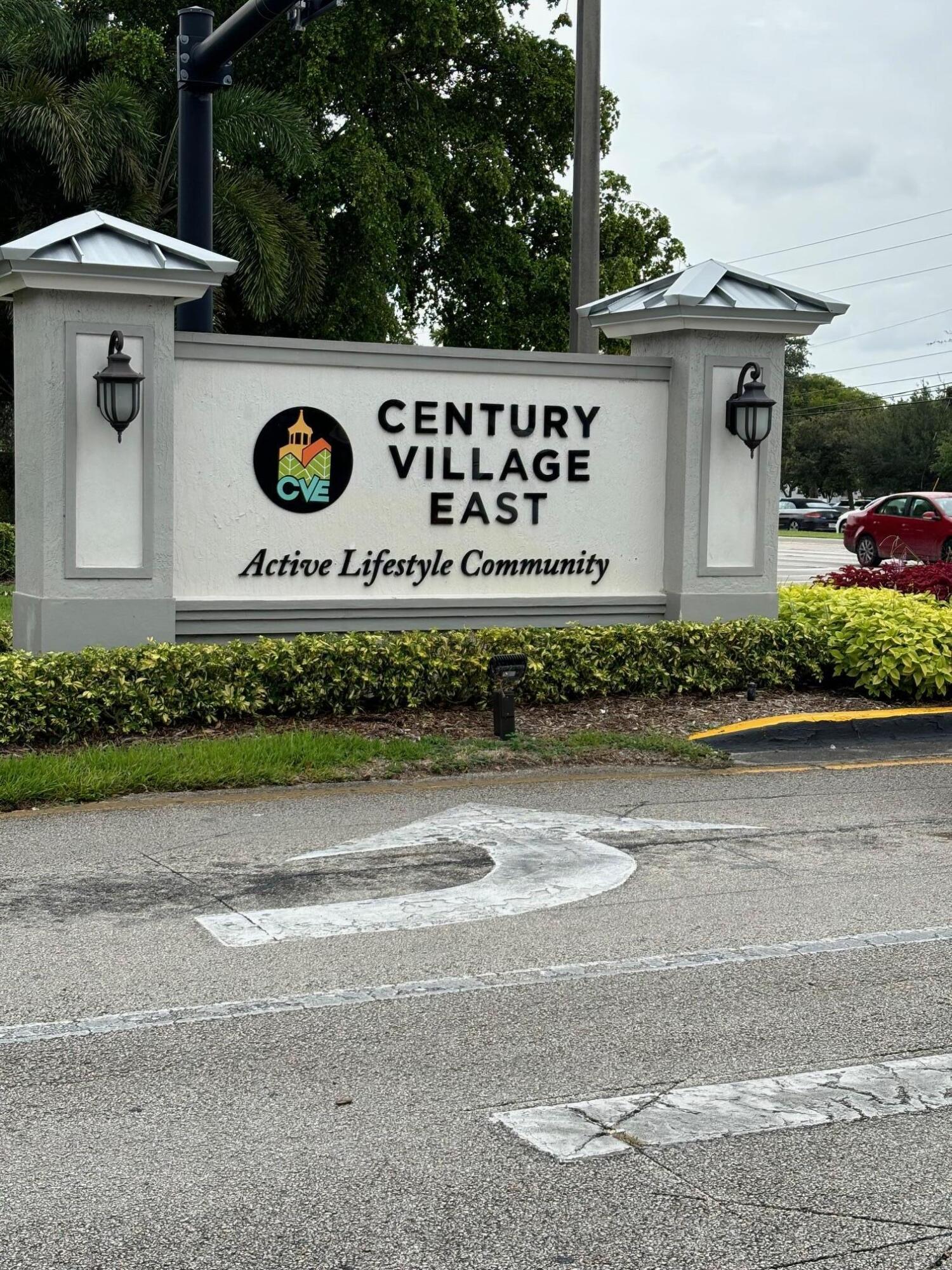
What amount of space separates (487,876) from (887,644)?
569cm

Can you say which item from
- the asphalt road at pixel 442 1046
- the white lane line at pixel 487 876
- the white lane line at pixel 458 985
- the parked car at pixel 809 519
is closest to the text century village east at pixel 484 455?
the white lane line at pixel 487 876

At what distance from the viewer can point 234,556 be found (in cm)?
1105

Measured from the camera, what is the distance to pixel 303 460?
36.6 feet

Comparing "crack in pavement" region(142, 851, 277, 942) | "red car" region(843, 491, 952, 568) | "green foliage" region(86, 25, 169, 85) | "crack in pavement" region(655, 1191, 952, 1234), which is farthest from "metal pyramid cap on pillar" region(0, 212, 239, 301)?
"red car" region(843, 491, 952, 568)

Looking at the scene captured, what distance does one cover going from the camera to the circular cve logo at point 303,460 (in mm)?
11031

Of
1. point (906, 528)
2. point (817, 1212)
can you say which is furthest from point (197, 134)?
point (906, 528)

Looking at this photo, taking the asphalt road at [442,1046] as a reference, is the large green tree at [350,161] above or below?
above

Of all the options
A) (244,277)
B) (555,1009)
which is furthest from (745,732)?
(244,277)

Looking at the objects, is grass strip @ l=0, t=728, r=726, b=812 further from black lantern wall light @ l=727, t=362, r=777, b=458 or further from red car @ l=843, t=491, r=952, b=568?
red car @ l=843, t=491, r=952, b=568

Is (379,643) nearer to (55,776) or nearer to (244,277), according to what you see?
(55,776)

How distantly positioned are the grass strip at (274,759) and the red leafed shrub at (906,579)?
14.7 feet

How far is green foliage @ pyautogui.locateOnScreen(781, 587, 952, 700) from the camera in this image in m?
11.5

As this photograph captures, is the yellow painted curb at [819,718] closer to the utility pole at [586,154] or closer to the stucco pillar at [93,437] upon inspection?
the stucco pillar at [93,437]

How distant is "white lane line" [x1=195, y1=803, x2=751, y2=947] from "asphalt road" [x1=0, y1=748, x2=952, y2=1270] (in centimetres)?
6
